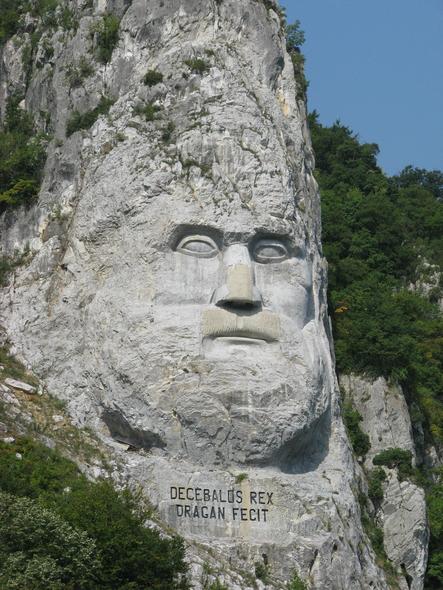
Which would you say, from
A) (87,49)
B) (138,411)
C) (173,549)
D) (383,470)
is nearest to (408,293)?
(383,470)

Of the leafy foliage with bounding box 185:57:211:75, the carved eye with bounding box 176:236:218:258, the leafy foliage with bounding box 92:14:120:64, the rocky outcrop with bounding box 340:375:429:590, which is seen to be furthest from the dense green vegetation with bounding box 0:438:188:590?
the leafy foliage with bounding box 92:14:120:64

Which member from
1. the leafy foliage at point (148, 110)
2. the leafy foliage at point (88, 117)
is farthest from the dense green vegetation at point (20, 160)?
the leafy foliage at point (148, 110)

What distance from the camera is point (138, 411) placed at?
3247 centimetres

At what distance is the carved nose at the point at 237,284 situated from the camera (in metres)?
33.1

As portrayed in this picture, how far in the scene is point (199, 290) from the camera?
33.6 m

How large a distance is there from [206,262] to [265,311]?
184 centimetres

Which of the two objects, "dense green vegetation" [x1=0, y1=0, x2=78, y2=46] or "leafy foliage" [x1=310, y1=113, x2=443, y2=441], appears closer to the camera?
"dense green vegetation" [x1=0, y1=0, x2=78, y2=46]

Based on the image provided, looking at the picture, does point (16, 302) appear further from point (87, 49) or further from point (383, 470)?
point (383, 470)

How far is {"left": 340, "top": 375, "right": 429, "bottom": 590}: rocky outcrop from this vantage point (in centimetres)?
3606

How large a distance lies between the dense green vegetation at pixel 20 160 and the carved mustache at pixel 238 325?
763 cm

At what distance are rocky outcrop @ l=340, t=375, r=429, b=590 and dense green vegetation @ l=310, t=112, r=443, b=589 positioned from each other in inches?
17.0

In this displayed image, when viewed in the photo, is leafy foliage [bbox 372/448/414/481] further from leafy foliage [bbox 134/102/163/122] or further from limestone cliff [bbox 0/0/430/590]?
leafy foliage [bbox 134/102/163/122]

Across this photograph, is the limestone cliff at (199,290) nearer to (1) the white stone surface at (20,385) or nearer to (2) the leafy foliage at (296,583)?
(2) the leafy foliage at (296,583)

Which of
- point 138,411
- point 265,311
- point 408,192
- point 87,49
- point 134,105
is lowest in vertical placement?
point 138,411
